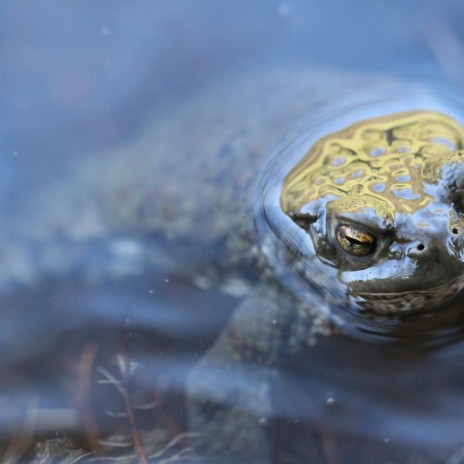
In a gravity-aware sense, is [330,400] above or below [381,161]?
below

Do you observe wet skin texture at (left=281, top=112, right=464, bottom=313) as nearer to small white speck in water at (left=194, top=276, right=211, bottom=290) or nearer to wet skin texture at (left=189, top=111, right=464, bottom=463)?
wet skin texture at (left=189, top=111, right=464, bottom=463)

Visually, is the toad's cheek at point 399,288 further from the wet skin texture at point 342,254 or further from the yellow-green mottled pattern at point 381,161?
the yellow-green mottled pattern at point 381,161

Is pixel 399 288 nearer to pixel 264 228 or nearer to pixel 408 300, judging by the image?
pixel 408 300

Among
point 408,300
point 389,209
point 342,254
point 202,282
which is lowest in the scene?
point 202,282

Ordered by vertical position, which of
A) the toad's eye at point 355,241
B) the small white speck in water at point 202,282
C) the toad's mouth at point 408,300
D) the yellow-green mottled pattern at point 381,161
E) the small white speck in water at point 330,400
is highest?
the yellow-green mottled pattern at point 381,161

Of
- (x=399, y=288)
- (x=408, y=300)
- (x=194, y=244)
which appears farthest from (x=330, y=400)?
(x=194, y=244)

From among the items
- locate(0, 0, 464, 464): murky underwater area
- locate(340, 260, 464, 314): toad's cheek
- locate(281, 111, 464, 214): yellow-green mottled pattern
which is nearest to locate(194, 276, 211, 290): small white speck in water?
locate(0, 0, 464, 464): murky underwater area

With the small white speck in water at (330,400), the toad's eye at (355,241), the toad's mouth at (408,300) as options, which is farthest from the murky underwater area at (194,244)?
the toad's eye at (355,241)
